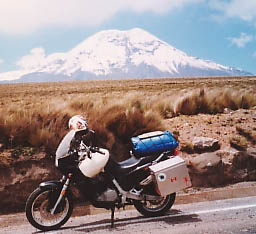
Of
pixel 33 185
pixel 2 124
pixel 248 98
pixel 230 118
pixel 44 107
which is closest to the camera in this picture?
pixel 33 185

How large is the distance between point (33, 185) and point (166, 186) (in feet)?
9.10

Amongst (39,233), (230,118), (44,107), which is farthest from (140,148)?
(230,118)

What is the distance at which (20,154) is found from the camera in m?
6.85

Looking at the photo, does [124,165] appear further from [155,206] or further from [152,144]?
[155,206]

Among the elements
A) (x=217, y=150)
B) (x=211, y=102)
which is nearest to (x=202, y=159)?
(x=217, y=150)

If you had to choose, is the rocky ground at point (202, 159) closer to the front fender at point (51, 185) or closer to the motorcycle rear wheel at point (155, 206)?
the front fender at point (51, 185)

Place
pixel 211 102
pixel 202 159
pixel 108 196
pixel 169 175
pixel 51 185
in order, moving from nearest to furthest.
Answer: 1. pixel 51 185
2. pixel 108 196
3. pixel 169 175
4. pixel 202 159
5. pixel 211 102

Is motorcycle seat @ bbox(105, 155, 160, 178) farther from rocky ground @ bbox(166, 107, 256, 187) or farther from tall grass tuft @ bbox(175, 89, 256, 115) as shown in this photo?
tall grass tuft @ bbox(175, 89, 256, 115)

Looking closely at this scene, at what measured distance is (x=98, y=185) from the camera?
5.25m

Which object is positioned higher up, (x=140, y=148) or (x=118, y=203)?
(x=140, y=148)

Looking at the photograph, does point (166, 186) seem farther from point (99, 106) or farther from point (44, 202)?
point (99, 106)

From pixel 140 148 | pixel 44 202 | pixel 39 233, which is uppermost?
pixel 140 148

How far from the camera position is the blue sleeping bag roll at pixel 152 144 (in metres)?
5.43

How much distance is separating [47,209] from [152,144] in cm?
189
